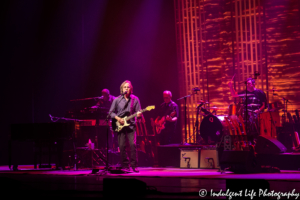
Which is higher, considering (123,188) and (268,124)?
(268,124)

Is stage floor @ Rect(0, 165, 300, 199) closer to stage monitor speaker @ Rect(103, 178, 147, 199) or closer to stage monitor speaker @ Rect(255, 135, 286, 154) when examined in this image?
stage monitor speaker @ Rect(103, 178, 147, 199)

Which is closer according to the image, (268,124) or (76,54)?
(268,124)

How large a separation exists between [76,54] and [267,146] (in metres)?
6.16

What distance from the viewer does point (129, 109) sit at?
7.51m

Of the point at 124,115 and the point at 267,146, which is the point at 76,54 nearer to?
the point at 124,115

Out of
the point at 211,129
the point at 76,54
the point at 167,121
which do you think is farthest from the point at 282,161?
the point at 76,54

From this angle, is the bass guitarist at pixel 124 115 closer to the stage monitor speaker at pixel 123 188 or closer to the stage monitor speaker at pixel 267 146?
the stage monitor speaker at pixel 267 146

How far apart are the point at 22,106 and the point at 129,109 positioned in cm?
418

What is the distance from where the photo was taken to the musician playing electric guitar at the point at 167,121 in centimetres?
942

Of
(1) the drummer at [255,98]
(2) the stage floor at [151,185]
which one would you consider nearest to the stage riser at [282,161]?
(2) the stage floor at [151,185]

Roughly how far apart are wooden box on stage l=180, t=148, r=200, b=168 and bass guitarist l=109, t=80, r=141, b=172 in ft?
5.13

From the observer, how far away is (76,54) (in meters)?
11.1

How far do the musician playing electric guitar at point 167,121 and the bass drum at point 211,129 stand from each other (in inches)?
30.6

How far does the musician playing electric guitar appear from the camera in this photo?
942 cm
